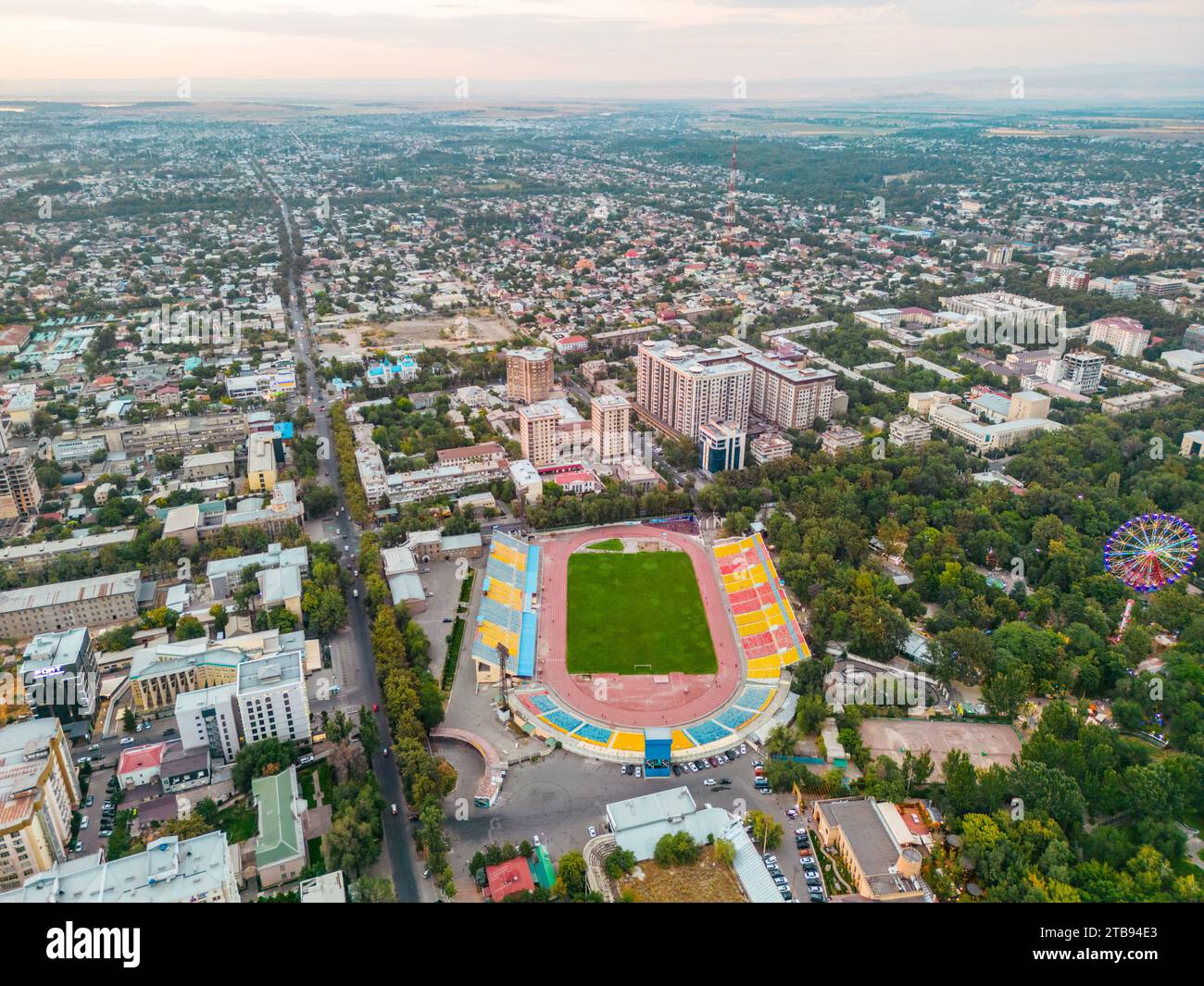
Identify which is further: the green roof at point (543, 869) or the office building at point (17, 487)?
the office building at point (17, 487)

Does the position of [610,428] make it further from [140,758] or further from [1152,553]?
[140,758]

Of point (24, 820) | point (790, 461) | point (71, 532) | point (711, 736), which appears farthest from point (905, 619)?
point (71, 532)

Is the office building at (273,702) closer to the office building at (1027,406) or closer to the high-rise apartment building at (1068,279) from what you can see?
the office building at (1027,406)

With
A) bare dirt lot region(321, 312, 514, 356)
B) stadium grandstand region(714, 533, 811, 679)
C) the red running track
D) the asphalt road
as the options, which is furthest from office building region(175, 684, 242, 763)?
bare dirt lot region(321, 312, 514, 356)

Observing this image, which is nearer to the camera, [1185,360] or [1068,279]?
[1185,360]

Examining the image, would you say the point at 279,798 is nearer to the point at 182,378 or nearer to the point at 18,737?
the point at 18,737

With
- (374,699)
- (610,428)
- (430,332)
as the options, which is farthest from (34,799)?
(430,332)

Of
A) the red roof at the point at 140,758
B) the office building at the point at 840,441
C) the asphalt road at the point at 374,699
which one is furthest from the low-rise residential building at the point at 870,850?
the office building at the point at 840,441

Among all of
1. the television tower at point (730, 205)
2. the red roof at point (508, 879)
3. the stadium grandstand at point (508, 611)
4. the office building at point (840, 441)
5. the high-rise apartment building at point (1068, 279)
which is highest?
the television tower at point (730, 205)
